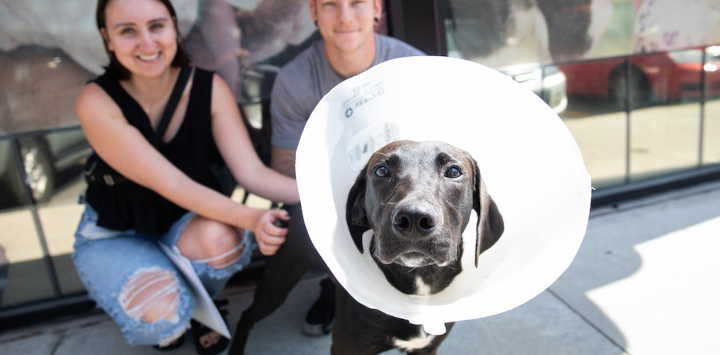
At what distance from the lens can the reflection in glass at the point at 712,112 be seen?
4.14 metres

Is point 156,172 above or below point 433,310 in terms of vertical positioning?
above

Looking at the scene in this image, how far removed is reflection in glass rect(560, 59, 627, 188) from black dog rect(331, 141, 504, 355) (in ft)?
8.87

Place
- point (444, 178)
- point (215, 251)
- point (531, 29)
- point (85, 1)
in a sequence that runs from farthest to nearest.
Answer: point (531, 29)
point (85, 1)
point (215, 251)
point (444, 178)

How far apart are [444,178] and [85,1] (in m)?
2.60

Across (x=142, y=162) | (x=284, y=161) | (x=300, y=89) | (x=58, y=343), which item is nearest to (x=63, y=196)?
(x=58, y=343)

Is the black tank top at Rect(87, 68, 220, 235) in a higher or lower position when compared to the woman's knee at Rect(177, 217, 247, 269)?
higher

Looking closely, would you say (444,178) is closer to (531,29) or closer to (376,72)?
(376,72)

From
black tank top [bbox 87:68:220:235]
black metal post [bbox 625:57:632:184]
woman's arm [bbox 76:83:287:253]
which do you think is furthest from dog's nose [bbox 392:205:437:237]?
black metal post [bbox 625:57:632:184]

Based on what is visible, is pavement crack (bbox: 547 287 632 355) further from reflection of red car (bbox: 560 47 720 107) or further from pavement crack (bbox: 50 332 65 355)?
pavement crack (bbox: 50 332 65 355)

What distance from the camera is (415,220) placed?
4.08 feet

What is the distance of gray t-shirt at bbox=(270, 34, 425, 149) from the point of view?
2.42 metres

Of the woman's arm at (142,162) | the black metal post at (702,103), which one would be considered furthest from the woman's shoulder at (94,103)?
the black metal post at (702,103)

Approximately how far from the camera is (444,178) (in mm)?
1502

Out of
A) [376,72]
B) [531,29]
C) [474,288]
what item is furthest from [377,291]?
[531,29]
